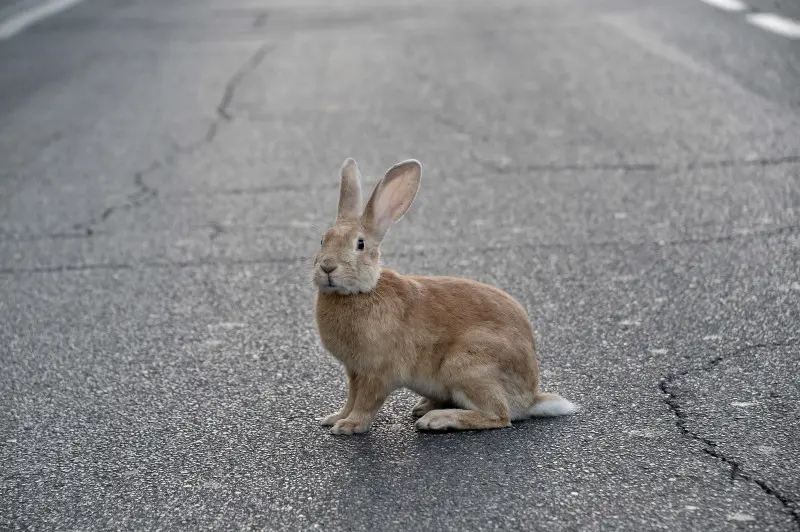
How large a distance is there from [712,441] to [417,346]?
104 cm

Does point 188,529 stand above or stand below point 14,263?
above

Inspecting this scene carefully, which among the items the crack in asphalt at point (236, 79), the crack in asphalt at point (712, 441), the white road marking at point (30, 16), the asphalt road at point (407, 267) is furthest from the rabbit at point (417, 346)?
the white road marking at point (30, 16)

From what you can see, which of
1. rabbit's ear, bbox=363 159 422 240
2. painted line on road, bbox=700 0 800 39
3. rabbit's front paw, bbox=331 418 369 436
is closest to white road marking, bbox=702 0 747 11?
painted line on road, bbox=700 0 800 39

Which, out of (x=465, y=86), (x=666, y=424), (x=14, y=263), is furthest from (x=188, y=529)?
(x=465, y=86)

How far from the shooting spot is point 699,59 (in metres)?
11.2

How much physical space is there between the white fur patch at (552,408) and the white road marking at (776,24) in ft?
26.8

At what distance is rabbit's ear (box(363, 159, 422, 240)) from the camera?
4.44 metres

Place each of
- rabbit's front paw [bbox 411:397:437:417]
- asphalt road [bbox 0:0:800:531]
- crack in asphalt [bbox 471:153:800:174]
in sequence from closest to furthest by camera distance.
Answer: asphalt road [bbox 0:0:800:531], rabbit's front paw [bbox 411:397:437:417], crack in asphalt [bbox 471:153:800:174]

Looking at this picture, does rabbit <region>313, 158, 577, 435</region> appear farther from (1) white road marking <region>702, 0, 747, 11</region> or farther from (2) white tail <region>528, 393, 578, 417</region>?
(1) white road marking <region>702, 0, 747, 11</region>

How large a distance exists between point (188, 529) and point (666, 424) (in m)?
1.67

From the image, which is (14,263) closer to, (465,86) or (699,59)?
(465,86)

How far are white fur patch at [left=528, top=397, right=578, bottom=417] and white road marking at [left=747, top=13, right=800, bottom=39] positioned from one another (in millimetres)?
8161

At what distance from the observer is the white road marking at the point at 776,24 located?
11748 mm

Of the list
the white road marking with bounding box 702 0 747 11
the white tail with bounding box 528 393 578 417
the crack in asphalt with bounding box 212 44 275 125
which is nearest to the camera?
the white tail with bounding box 528 393 578 417
